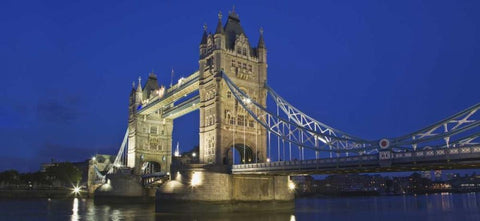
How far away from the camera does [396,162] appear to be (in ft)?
95.1

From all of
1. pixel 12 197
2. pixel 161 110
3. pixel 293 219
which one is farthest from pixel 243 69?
pixel 12 197

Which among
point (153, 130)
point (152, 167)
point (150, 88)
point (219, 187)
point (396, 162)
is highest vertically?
point (150, 88)

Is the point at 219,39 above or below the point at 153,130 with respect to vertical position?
above

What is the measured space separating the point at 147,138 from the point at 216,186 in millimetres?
35069

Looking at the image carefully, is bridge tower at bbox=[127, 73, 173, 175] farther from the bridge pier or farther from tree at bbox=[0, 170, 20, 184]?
tree at bbox=[0, 170, 20, 184]

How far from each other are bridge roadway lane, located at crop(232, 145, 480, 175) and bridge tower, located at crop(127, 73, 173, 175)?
39268 mm

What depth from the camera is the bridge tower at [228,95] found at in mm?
49156

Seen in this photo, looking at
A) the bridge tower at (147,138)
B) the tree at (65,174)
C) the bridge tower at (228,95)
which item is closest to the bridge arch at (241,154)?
the bridge tower at (228,95)

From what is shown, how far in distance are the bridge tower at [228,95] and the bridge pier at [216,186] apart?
13.4ft

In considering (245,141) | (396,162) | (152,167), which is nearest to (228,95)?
(245,141)

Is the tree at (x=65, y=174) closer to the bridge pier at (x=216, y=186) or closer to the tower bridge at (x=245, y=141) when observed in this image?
the tower bridge at (x=245, y=141)

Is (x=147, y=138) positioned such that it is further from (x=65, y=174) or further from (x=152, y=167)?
(x=65, y=174)

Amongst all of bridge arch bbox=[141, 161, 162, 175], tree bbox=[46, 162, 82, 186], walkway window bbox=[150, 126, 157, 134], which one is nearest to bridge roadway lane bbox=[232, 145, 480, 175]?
walkway window bbox=[150, 126, 157, 134]

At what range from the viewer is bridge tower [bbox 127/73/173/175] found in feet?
241
